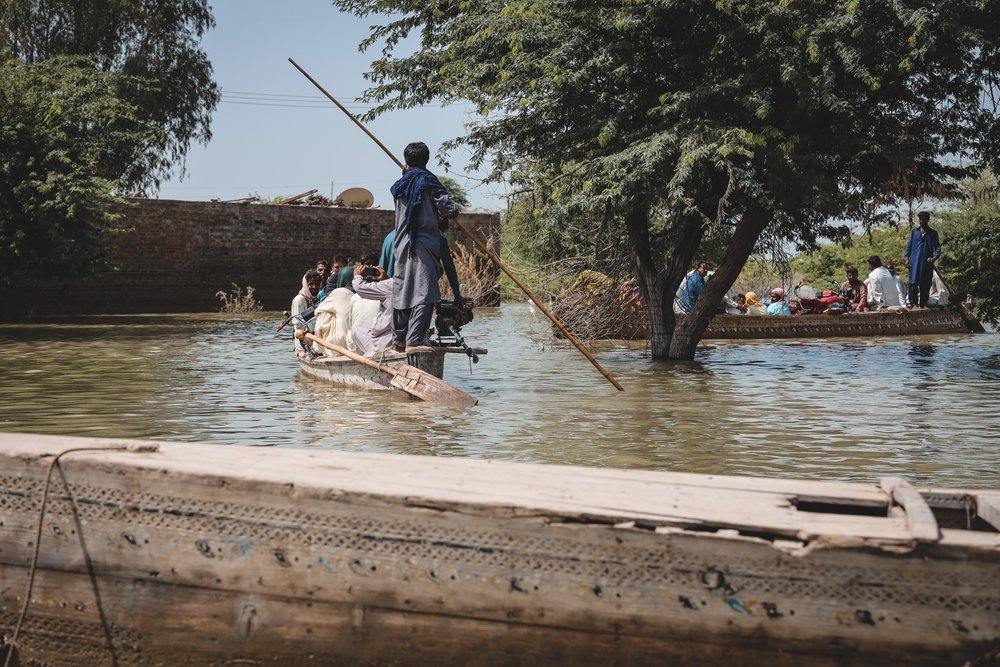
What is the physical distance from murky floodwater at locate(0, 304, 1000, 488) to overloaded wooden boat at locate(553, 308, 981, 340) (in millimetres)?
1984

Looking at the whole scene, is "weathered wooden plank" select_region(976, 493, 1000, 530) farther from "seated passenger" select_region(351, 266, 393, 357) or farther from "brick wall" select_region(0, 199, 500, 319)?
"brick wall" select_region(0, 199, 500, 319)

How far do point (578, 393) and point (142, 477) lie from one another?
323 inches

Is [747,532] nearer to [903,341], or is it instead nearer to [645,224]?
[645,224]

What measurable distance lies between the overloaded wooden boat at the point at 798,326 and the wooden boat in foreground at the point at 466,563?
15673 mm

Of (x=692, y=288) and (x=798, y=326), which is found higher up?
(x=692, y=288)

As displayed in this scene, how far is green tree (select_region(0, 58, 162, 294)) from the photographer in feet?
75.9

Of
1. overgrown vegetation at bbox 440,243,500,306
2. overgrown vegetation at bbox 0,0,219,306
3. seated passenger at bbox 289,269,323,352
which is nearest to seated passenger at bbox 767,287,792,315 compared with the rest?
overgrown vegetation at bbox 440,243,500,306

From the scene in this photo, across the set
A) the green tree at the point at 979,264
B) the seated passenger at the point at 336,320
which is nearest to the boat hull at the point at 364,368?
the seated passenger at the point at 336,320

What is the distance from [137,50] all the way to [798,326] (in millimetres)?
26855

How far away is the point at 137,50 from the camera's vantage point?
3744cm

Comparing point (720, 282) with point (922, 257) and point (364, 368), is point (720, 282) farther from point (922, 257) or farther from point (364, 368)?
point (922, 257)

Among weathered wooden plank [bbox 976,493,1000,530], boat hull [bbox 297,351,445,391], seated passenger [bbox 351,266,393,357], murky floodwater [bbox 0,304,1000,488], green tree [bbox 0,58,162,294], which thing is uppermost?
green tree [bbox 0,58,162,294]

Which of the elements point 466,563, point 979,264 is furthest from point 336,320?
point 466,563

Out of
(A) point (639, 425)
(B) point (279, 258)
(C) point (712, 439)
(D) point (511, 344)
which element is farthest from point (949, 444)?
(B) point (279, 258)
